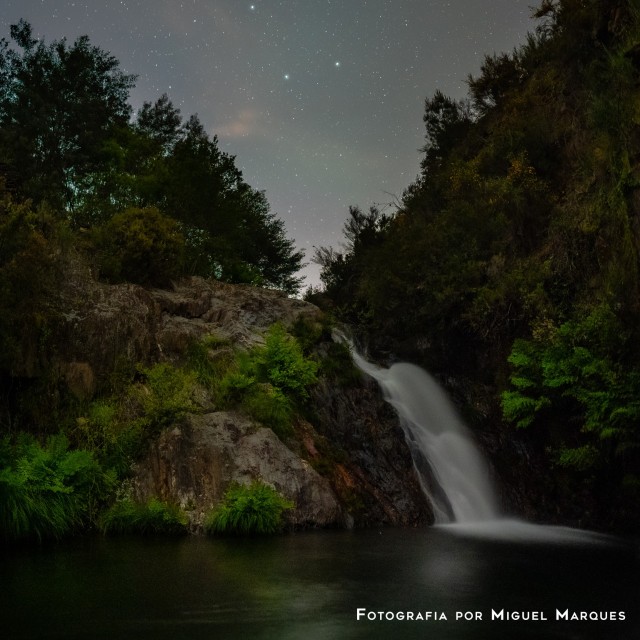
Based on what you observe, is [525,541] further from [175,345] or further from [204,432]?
[175,345]

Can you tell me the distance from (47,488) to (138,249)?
762 cm

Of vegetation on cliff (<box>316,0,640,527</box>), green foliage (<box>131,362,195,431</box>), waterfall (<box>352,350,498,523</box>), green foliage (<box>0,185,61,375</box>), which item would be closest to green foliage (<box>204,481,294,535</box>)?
green foliage (<box>131,362,195,431</box>)

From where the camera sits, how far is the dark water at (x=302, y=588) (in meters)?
5.22

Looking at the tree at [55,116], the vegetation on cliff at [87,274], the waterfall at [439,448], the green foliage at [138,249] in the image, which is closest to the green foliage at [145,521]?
the vegetation on cliff at [87,274]

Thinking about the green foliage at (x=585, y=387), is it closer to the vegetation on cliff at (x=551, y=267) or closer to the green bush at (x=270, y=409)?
the vegetation on cliff at (x=551, y=267)

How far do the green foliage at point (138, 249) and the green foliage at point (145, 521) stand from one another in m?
6.77

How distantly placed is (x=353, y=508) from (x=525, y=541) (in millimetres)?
3170

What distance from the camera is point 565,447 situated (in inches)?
582

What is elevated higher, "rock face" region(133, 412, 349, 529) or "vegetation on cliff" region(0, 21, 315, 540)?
"vegetation on cliff" region(0, 21, 315, 540)

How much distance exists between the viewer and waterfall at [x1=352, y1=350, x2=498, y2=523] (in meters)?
13.8

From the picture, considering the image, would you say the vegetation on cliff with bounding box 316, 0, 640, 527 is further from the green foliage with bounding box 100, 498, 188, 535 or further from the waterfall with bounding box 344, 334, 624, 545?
the green foliage with bounding box 100, 498, 188, 535

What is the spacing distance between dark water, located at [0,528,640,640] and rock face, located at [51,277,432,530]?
1.50m

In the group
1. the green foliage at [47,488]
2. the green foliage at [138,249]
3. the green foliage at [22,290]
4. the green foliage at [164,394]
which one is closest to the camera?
the green foliage at [47,488]

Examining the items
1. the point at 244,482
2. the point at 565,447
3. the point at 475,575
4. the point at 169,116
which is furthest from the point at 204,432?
the point at 169,116
